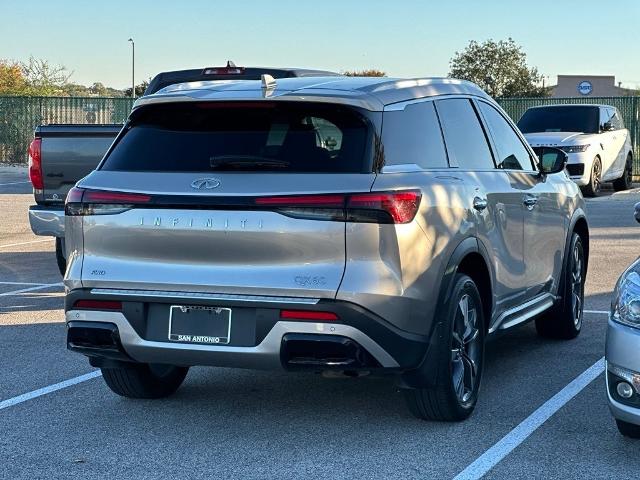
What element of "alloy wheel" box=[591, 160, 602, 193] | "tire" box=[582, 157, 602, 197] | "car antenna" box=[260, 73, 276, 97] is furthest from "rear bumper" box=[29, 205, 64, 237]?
"alloy wheel" box=[591, 160, 602, 193]

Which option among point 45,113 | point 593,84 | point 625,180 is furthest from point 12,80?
point 593,84

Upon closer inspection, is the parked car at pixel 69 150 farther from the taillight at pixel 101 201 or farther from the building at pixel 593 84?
the building at pixel 593 84

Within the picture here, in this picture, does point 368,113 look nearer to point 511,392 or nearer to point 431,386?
point 431,386

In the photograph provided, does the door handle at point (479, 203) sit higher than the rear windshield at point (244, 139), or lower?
lower

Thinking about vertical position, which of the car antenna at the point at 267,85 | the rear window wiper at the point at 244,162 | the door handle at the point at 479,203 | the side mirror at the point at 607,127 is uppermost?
the car antenna at the point at 267,85

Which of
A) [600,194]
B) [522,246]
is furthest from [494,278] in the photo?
[600,194]

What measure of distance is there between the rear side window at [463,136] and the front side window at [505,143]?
177 millimetres

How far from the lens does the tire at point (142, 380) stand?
248 inches

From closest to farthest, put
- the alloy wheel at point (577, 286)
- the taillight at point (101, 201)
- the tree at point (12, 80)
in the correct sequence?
1. the taillight at point (101, 201)
2. the alloy wheel at point (577, 286)
3. the tree at point (12, 80)

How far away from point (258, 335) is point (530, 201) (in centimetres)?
258

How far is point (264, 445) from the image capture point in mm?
5574

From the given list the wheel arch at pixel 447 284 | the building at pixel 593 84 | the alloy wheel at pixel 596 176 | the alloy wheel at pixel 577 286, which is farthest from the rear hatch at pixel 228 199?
the building at pixel 593 84

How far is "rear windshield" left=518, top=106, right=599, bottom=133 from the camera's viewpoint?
22.5 meters

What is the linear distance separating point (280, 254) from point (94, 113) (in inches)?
1135
